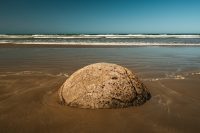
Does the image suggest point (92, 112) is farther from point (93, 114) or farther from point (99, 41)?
point (99, 41)

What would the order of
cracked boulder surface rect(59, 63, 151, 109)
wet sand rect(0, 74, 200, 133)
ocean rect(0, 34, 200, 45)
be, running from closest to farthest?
wet sand rect(0, 74, 200, 133) < cracked boulder surface rect(59, 63, 151, 109) < ocean rect(0, 34, 200, 45)

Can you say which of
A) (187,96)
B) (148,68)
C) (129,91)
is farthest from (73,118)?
(148,68)

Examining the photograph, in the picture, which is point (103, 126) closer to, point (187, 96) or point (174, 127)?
point (174, 127)

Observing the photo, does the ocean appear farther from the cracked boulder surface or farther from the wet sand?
the cracked boulder surface

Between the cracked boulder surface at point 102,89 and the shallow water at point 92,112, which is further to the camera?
the cracked boulder surface at point 102,89

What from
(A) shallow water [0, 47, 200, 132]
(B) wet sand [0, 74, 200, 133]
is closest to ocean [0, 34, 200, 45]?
(A) shallow water [0, 47, 200, 132]

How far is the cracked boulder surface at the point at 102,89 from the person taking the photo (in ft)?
14.1

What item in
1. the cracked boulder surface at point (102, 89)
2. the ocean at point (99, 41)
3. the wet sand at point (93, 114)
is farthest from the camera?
the ocean at point (99, 41)

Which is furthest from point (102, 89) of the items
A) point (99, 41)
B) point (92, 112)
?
point (99, 41)

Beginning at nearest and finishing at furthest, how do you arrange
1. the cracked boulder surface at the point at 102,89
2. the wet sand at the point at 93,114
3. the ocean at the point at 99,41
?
the wet sand at the point at 93,114, the cracked boulder surface at the point at 102,89, the ocean at the point at 99,41

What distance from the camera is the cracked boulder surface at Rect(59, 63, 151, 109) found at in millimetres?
4312

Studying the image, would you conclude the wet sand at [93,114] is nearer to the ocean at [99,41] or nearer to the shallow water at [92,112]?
the shallow water at [92,112]

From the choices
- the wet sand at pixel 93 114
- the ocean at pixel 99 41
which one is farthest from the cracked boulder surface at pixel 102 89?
the ocean at pixel 99 41

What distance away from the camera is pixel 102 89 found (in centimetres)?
434
